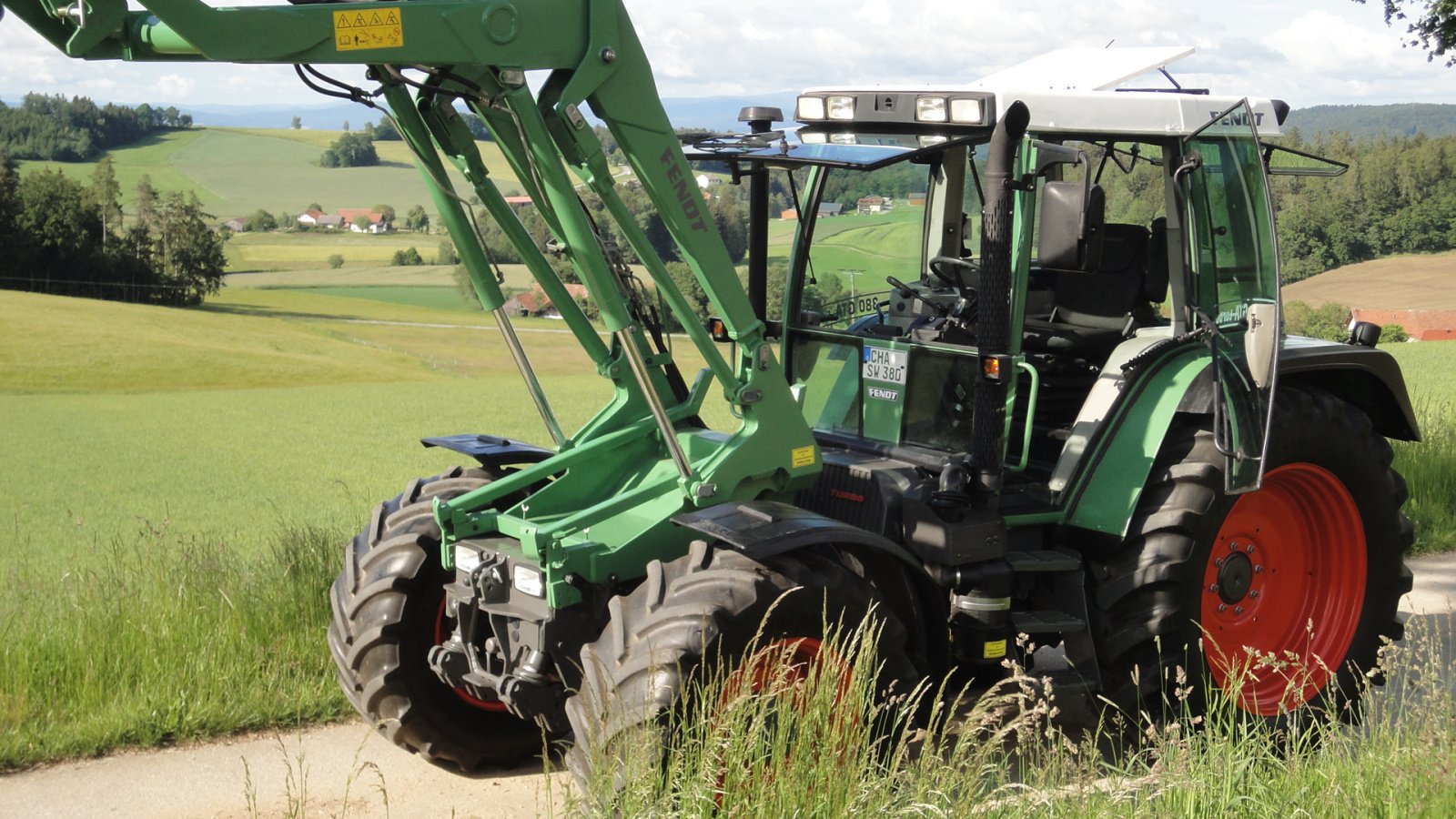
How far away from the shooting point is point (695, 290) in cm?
490

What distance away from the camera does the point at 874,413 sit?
19.1 ft

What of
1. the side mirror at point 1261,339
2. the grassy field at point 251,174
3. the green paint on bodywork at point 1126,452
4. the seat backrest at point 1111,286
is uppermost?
the grassy field at point 251,174

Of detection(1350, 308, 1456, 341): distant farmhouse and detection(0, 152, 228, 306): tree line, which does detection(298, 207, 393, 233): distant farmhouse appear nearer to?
detection(0, 152, 228, 306): tree line

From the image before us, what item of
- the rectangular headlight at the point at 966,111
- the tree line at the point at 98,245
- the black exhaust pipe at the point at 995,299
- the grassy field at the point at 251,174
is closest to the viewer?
the black exhaust pipe at the point at 995,299

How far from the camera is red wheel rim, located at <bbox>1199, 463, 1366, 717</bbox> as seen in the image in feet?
19.0

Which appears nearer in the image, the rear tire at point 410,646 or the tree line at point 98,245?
the rear tire at point 410,646

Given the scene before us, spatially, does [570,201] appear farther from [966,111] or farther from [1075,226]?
[1075,226]

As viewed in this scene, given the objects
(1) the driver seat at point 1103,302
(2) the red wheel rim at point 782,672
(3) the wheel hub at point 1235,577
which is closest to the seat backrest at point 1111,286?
(1) the driver seat at point 1103,302

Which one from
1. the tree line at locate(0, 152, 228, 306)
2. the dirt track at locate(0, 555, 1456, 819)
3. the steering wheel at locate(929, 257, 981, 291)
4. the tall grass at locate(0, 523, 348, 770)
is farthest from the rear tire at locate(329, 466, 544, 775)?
the tree line at locate(0, 152, 228, 306)

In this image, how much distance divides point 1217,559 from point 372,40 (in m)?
4.00

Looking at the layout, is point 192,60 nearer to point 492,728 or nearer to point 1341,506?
point 492,728

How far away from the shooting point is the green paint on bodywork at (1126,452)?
211 inches

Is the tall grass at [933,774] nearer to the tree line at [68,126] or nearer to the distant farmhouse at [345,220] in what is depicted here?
the distant farmhouse at [345,220]

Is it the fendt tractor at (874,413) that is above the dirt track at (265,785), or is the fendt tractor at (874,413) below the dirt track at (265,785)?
above
